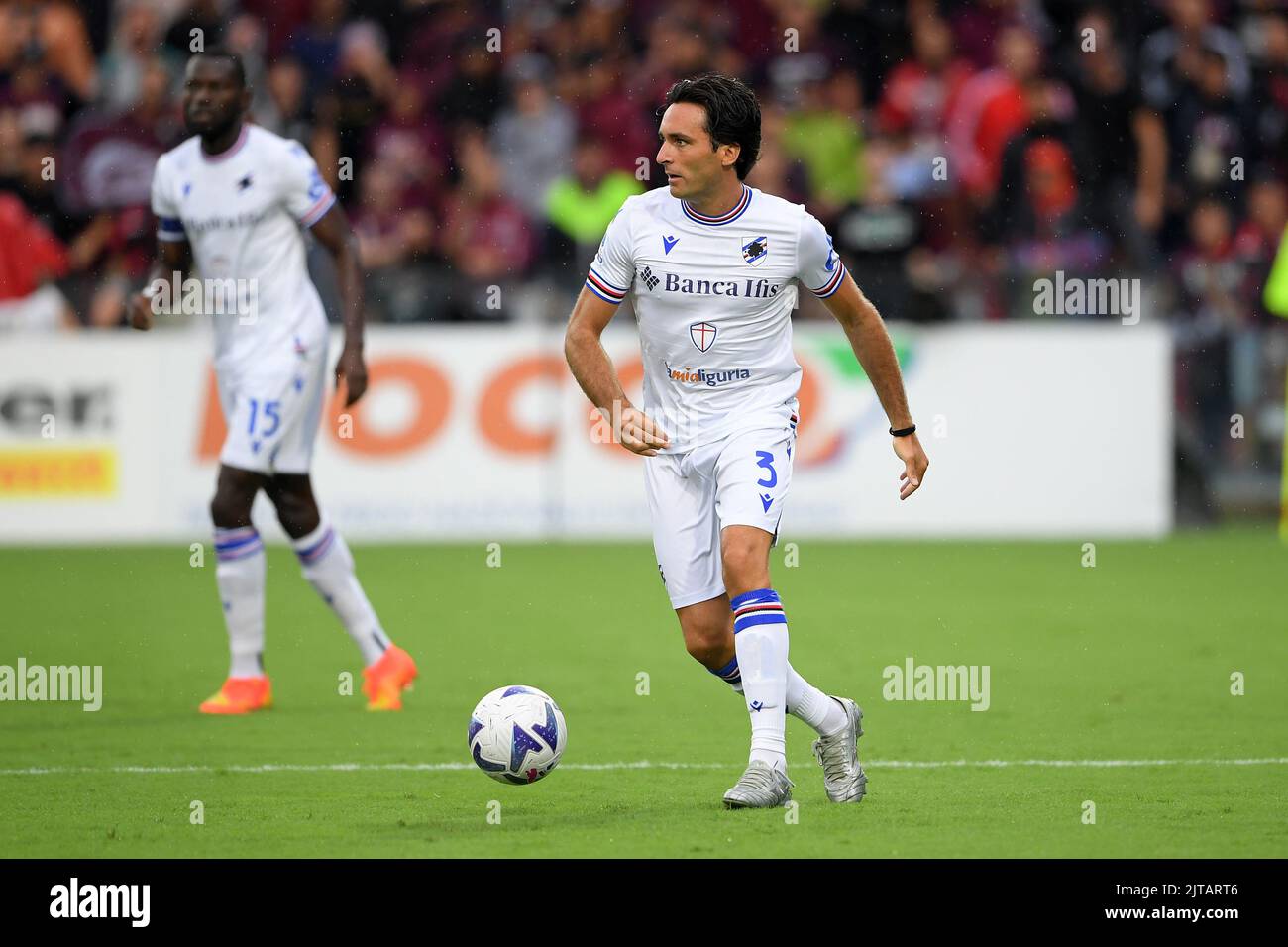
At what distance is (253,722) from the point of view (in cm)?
928

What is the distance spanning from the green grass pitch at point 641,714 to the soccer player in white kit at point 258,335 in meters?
0.41

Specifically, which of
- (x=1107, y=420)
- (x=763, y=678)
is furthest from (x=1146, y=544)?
(x=763, y=678)

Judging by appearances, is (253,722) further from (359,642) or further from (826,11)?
(826,11)

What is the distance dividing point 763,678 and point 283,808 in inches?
63.5

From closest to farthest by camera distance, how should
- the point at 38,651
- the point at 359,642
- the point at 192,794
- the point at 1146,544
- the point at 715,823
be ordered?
the point at 715,823
the point at 192,794
the point at 359,642
the point at 38,651
the point at 1146,544

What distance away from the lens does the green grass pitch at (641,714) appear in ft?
22.1

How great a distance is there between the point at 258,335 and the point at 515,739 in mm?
3270

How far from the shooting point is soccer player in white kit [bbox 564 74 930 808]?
7172 millimetres

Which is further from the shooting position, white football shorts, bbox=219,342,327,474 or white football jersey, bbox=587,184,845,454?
white football shorts, bbox=219,342,327,474

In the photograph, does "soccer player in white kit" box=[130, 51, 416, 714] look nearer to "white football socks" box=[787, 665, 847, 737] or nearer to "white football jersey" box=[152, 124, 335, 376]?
"white football jersey" box=[152, 124, 335, 376]

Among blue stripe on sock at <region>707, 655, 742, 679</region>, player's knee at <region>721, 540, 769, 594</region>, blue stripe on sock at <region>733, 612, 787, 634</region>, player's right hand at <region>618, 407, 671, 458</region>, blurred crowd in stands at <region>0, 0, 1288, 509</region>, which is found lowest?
blue stripe on sock at <region>707, 655, 742, 679</region>

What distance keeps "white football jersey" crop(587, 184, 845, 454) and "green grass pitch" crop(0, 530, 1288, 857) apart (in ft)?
4.32

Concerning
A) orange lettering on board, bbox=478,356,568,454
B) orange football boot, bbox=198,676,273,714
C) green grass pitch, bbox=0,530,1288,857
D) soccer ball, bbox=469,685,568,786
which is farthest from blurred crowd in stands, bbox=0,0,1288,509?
soccer ball, bbox=469,685,568,786

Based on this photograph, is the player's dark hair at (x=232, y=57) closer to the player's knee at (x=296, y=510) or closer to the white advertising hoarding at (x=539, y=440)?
the player's knee at (x=296, y=510)
